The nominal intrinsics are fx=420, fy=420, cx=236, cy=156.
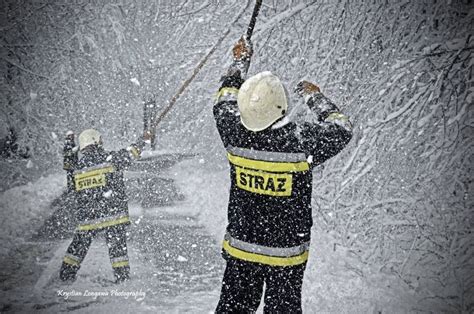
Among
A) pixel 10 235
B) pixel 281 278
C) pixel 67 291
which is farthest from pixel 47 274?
pixel 281 278

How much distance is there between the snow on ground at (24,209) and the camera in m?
6.55

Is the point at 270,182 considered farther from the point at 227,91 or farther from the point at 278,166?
the point at 227,91

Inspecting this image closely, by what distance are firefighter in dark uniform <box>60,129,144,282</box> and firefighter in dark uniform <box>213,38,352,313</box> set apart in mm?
2335

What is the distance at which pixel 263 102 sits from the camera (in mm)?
2781

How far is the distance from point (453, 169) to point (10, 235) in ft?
20.9

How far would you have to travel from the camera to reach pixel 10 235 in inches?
259

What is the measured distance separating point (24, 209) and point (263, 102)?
6979 mm

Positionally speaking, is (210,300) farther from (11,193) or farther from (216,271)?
(11,193)

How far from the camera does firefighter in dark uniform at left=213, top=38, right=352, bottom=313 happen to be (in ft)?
9.22

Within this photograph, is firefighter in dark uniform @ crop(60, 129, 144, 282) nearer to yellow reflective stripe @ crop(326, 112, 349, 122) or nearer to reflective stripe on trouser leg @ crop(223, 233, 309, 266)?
reflective stripe on trouser leg @ crop(223, 233, 309, 266)

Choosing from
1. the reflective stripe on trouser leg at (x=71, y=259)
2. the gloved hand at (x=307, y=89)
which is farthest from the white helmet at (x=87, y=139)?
the gloved hand at (x=307, y=89)

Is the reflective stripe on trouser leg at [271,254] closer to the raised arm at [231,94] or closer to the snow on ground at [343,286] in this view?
the raised arm at [231,94]

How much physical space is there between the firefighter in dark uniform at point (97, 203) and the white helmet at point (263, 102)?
268cm

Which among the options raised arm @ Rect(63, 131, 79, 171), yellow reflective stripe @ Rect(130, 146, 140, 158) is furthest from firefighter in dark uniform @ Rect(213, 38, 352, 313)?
raised arm @ Rect(63, 131, 79, 171)
